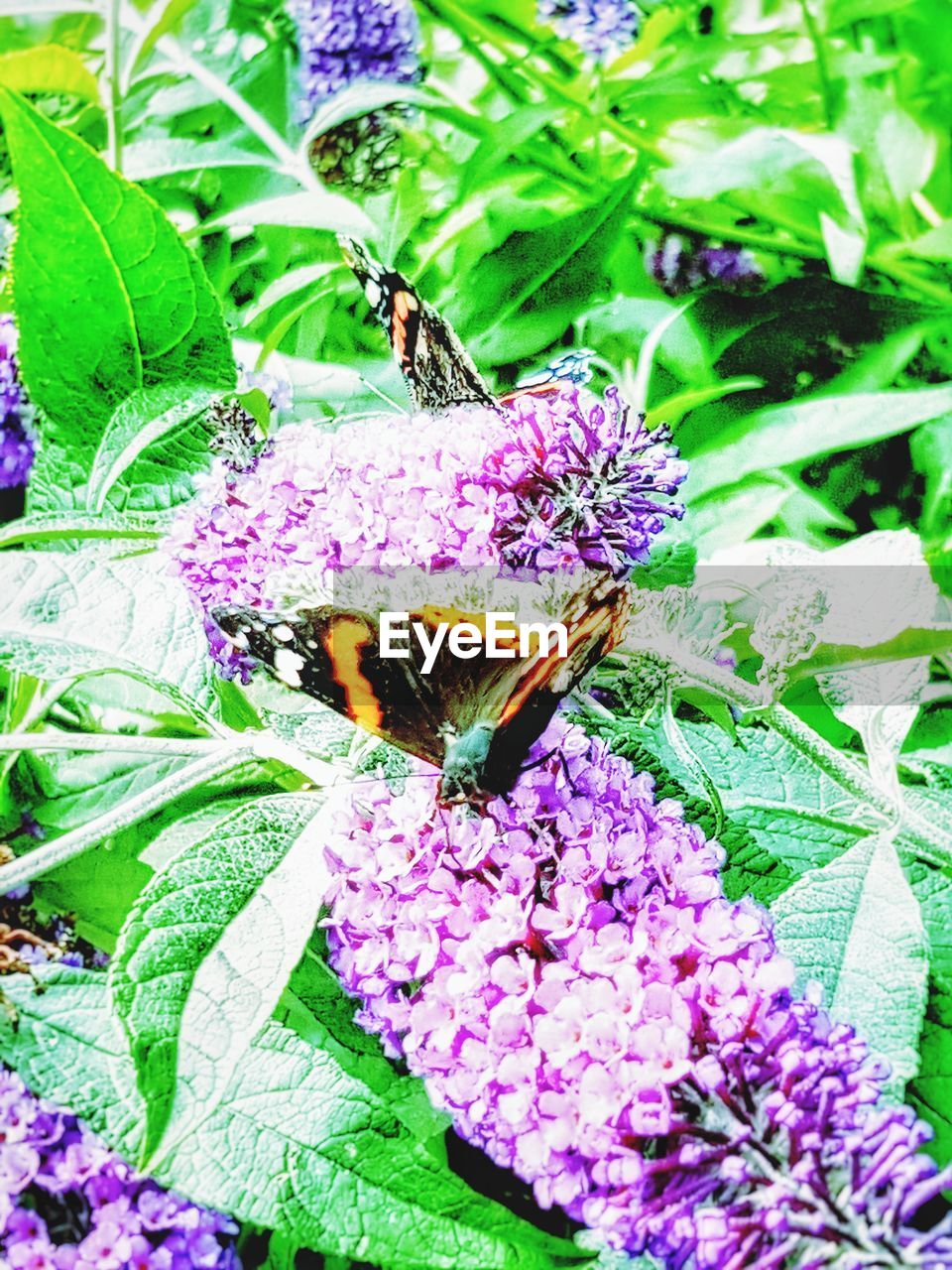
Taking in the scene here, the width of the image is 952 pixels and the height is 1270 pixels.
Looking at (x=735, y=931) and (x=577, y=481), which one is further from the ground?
(x=577, y=481)

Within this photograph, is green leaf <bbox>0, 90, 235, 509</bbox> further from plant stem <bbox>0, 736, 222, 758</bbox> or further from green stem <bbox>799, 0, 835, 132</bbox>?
green stem <bbox>799, 0, 835, 132</bbox>

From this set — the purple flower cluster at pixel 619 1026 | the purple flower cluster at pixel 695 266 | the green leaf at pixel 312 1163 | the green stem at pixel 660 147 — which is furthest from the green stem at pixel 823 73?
the green leaf at pixel 312 1163

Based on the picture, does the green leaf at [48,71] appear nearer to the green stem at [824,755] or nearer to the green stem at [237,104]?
the green stem at [237,104]

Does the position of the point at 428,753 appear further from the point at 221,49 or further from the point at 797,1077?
the point at 221,49

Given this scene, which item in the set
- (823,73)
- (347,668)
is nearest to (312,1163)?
(347,668)

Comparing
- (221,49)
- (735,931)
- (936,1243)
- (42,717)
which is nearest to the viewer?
(936,1243)

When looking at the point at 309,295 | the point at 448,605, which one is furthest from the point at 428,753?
the point at 309,295

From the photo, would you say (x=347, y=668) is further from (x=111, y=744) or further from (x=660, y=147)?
(x=660, y=147)
